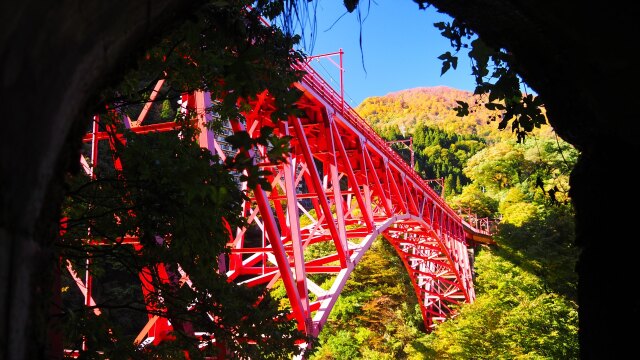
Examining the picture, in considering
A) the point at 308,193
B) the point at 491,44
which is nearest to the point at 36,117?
the point at 491,44

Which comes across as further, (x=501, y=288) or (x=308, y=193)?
(x=501, y=288)

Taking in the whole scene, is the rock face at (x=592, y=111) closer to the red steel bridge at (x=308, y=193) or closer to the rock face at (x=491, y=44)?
the rock face at (x=491, y=44)

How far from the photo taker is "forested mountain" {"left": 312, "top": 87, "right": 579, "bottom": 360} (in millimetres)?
15148

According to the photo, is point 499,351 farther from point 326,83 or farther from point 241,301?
point 241,301

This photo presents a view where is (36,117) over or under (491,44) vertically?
under

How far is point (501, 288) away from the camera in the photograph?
19.0 metres

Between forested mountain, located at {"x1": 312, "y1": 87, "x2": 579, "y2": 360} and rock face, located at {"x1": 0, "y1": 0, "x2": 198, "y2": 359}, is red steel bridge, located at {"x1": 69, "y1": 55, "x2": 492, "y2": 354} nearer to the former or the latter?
rock face, located at {"x1": 0, "y1": 0, "x2": 198, "y2": 359}

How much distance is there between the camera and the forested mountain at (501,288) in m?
15.1

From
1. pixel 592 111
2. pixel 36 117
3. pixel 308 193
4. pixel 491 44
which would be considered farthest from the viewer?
pixel 308 193

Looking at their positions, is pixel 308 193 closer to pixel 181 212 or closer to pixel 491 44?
pixel 181 212

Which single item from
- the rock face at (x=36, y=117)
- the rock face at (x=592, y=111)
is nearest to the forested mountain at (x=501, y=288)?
the rock face at (x=592, y=111)

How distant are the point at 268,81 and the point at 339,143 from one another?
8.19 meters

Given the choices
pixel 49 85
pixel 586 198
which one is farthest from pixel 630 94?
pixel 49 85

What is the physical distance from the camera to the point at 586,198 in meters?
1.71
